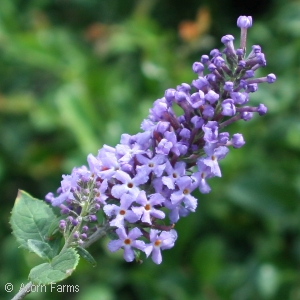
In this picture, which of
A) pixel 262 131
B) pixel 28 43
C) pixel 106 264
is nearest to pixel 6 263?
pixel 106 264

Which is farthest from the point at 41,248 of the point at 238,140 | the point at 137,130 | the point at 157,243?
the point at 137,130

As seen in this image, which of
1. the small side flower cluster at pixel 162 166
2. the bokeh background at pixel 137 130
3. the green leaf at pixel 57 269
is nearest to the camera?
the green leaf at pixel 57 269

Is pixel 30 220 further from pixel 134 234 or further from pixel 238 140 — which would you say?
pixel 238 140

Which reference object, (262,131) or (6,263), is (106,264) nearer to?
(6,263)

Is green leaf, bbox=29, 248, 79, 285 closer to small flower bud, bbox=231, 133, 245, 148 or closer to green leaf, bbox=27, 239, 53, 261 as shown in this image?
green leaf, bbox=27, 239, 53, 261

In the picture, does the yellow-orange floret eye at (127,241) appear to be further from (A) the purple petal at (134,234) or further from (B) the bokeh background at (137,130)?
(B) the bokeh background at (137,130)

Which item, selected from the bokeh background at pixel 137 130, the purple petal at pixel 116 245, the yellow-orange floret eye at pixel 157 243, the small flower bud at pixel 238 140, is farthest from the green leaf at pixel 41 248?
the bokeh background at pixel 137 130

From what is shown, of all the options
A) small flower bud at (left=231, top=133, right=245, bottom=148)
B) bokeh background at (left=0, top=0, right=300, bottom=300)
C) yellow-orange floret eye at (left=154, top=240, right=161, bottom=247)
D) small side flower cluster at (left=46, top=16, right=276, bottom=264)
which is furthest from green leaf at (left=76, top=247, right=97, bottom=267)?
bokeh background at (left=0, top=0, right=300, bottom=300)
